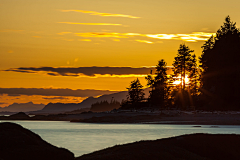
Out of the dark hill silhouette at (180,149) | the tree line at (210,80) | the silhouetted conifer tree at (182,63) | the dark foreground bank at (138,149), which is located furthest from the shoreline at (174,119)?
the dark foreground bank at (138,149)

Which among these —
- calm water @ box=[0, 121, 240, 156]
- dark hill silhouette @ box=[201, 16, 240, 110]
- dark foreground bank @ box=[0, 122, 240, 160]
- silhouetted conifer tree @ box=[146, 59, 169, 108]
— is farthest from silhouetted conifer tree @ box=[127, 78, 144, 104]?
dark foreground bank @ box=[0, 122, 240, 160]

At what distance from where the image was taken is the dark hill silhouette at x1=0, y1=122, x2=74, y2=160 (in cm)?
905

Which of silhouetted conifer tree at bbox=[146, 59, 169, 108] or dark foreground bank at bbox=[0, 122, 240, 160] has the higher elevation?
silhouetted conifer tree at bbox=[146, 59, 169, 108]

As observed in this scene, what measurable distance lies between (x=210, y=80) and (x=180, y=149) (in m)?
68.5

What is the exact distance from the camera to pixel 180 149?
11703 mm

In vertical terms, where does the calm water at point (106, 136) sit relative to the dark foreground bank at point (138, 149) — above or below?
below

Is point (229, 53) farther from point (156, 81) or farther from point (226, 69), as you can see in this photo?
point (156, 81)

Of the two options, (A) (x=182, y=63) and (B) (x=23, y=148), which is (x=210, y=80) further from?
(B) (x=23, y=148)

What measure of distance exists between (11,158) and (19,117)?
386 feet

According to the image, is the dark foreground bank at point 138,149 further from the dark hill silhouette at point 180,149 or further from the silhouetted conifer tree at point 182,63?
the silhouetted conifer tree at point 182,63

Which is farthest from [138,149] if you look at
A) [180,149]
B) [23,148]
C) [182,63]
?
[182,63]

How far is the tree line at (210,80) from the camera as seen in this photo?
73.7 m

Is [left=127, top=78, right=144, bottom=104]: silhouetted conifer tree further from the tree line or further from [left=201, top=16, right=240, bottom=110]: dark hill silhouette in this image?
[left=201, top=16, right=240, bottom=110]: dark hill silhouette

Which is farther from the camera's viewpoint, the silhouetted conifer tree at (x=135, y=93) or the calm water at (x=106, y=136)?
the silhouetted conifer tree at (x=135, y=93)
